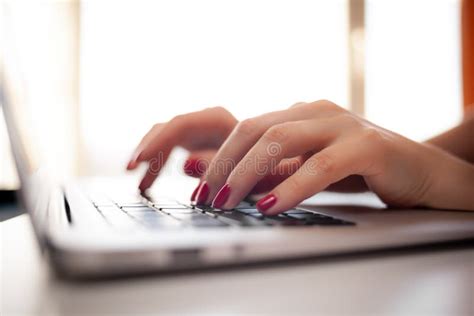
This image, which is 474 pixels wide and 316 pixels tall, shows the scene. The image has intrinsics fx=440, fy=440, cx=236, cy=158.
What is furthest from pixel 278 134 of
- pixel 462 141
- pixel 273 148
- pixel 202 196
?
pixel 462 141

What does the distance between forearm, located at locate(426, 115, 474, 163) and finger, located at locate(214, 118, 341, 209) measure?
0.43 meters

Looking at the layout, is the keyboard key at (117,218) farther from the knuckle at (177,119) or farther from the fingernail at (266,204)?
the knuckle at (177,119)

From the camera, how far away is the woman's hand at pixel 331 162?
0.48m

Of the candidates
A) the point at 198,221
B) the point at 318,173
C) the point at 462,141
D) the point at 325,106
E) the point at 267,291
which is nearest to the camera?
the point at 267,291

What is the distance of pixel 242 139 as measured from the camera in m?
0.54

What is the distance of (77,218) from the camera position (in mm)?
362

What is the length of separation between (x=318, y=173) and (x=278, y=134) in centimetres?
7

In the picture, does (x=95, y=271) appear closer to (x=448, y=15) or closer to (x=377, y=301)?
(x=377, y=301)

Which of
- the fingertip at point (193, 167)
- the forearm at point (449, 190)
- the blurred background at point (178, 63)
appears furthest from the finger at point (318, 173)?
the blurred background at point (178, 63)

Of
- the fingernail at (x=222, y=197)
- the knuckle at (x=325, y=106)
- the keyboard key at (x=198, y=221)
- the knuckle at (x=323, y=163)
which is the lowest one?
the fingernail at (x=222, y=197)

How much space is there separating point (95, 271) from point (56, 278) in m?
0.03

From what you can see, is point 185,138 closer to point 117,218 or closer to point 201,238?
point 117,218

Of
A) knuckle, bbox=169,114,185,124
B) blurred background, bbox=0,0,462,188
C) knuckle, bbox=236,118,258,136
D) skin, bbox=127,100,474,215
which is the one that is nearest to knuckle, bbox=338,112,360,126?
skin, bbox=127,100,474,215

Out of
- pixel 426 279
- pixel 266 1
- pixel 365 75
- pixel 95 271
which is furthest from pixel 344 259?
pixel 365 75
